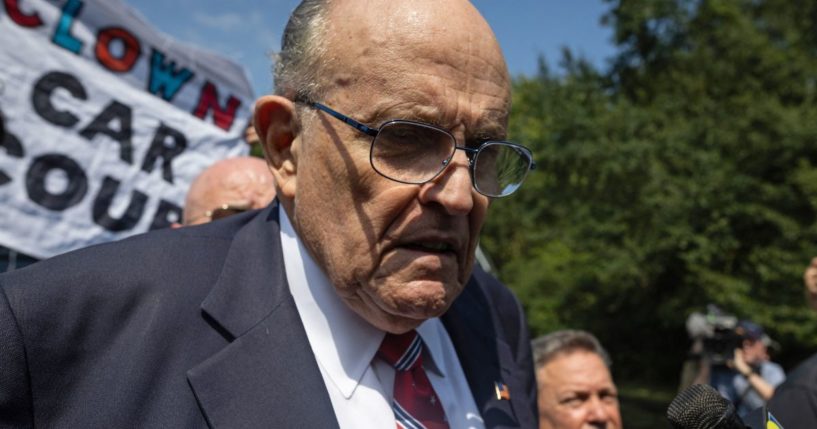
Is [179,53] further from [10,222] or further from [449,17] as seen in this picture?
[449,17]

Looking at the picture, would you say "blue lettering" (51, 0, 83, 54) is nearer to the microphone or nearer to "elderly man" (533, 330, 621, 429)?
"elderly man" (533, 330, 621, 429)

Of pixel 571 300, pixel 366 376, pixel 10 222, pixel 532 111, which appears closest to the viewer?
pixel 366 376

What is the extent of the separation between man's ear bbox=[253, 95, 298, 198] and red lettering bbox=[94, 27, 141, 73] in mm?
2286

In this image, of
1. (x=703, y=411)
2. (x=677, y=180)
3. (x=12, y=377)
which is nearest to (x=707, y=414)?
(x=703, y=411)

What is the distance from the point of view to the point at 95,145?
141 inches

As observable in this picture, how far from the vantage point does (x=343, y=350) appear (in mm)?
1686

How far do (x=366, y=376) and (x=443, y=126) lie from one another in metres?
0.59

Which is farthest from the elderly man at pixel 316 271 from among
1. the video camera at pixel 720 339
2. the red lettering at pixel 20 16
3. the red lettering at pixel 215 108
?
the video camera at pixel 720 339

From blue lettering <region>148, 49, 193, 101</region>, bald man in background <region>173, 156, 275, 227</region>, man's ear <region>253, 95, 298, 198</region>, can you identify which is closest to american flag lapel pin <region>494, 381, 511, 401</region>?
man's ear <region>253, 95, 298, 198</region>

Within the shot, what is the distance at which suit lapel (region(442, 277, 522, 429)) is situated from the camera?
1.92 meters

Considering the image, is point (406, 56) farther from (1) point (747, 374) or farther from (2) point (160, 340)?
(1) point (747, 374)

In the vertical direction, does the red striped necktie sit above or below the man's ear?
below

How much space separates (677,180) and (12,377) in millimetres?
17081

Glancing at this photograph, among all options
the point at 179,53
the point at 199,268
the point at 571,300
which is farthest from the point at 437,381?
the point at 571,300
